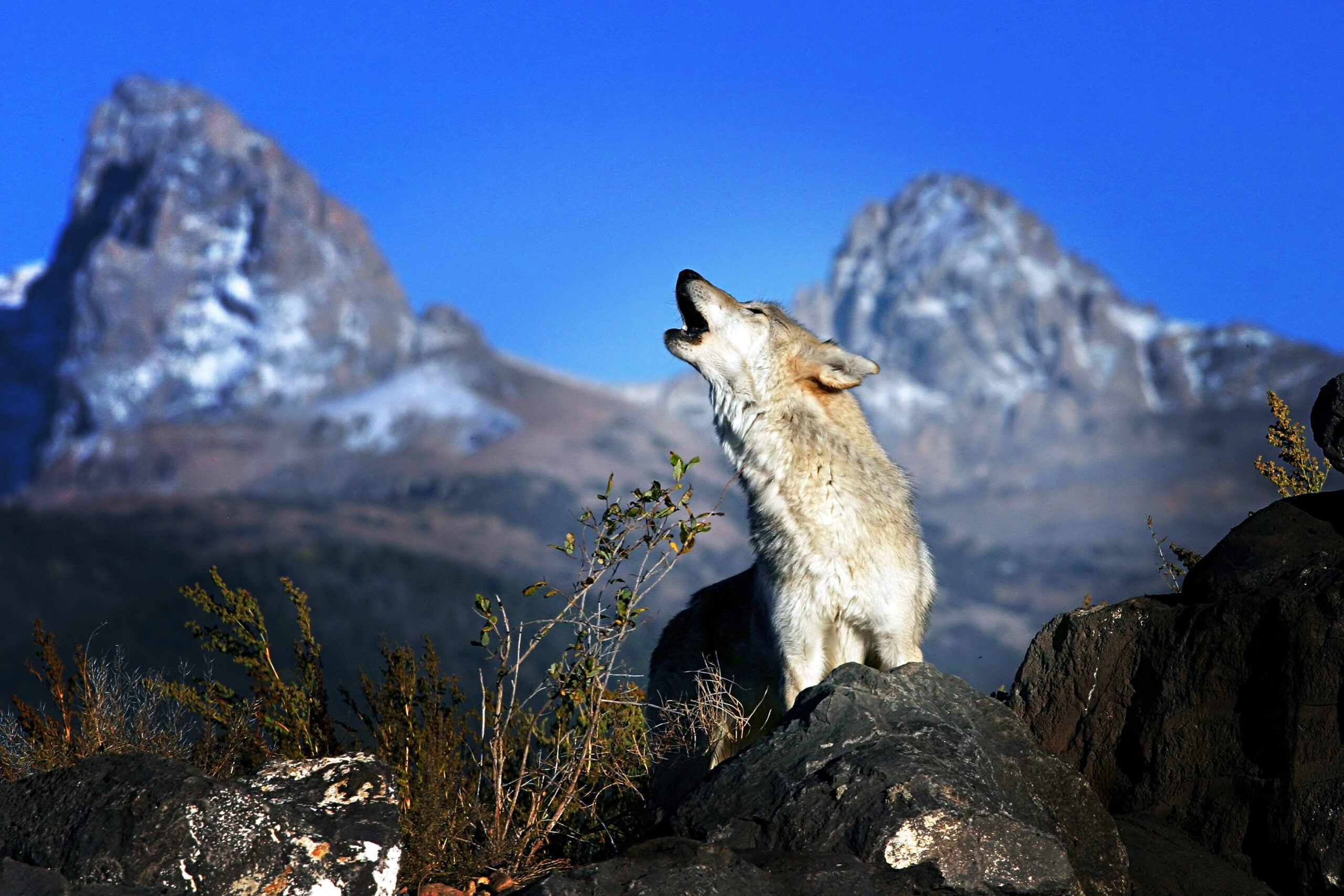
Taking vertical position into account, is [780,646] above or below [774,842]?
above

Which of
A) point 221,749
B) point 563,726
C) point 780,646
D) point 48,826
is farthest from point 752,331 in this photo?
point 48,826

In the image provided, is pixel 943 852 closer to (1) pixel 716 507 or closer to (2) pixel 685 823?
(2) pixel 685 823

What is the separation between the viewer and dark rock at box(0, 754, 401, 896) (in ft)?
18.8

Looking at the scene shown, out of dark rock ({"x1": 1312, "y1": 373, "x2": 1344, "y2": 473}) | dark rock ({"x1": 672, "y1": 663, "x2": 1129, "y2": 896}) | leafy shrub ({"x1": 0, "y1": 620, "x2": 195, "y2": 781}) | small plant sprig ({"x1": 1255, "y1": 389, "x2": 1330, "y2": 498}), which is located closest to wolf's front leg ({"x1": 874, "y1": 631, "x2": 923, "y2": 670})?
dark rock ({"x1": 672, "y1": 663, "x2": 1129, "y2": 896})

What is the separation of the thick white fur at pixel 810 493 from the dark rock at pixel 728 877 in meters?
2.41

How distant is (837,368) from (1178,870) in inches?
161

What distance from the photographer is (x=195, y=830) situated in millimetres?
5809

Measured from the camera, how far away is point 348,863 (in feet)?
19.6

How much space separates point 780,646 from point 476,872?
2.46m

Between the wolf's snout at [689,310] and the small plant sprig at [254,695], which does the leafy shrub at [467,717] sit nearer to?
the small plant sprig at [254,695]

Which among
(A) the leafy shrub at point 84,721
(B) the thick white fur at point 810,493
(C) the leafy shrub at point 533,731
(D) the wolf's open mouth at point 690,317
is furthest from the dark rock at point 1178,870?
(A) the leafy shrub at point 84,721

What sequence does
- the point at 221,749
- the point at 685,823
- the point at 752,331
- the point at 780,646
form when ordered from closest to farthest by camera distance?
1. the point at 685,823
2. the point at 221,749
3. the point at 780,646
4. the point at 752,331

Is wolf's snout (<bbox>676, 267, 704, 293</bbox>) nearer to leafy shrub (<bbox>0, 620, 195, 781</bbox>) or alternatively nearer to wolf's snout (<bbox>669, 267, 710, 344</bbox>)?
wolf's snout (<bbox>669, 267, 710, 344</bbox>)

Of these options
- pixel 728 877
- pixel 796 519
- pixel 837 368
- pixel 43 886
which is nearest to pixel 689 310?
pixel 837 368
